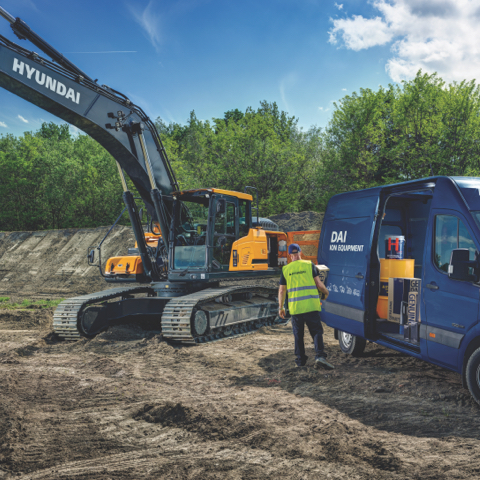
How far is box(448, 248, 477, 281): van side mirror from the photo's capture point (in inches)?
178

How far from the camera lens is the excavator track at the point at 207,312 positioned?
27.8ft

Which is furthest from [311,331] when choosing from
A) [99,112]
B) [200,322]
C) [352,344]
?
[99,112]

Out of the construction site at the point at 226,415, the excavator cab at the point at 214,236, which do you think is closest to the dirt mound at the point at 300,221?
the excavator cab at the point at 214,236

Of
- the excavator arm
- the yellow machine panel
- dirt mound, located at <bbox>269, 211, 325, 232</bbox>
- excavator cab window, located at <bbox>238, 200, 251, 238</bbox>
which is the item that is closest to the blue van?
excavator cab window, located at <bbox>238, 200, 251, 238</bbox>

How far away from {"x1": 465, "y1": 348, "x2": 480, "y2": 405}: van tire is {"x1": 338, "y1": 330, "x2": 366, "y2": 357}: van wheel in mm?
2415

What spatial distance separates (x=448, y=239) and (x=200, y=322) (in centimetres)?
512

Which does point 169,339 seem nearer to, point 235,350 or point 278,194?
point 235,350

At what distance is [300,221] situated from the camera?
24234 millimetres

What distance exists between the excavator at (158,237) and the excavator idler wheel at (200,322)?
0.06ft

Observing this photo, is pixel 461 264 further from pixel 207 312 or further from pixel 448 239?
pixel 207 312

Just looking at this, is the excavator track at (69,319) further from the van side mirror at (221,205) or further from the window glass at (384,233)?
the window glass at (384,233)

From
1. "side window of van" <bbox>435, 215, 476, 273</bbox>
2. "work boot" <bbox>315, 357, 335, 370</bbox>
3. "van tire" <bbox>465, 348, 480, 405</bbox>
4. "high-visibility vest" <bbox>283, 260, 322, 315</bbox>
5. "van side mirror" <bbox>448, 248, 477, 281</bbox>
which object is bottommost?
"work boot" <bbox>315, 357, 335, 370</bbox>

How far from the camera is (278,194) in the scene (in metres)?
31.3

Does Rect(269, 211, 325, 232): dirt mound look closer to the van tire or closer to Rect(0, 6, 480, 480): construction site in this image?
Rect(0, 6, 480, 480): construction site
